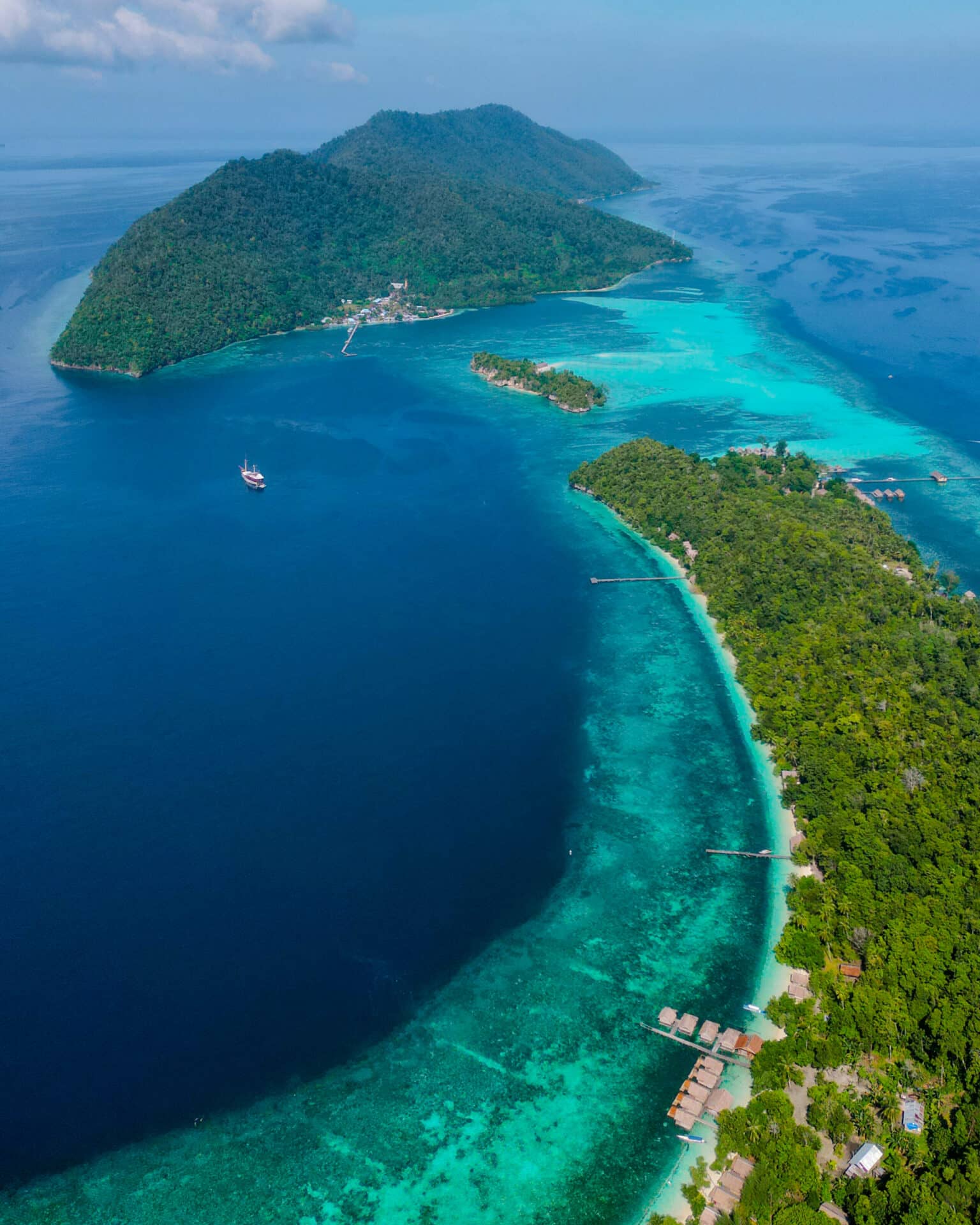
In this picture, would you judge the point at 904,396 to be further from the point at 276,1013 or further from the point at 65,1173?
the point at 65,1173

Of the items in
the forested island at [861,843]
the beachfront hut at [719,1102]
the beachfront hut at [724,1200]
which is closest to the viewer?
the beachfront hut at [724,1200]

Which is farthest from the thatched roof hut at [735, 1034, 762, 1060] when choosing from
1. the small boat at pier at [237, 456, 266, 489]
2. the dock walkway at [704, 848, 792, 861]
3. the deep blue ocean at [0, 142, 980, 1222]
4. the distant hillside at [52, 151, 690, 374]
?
the distant hillside at [52, 151, 690, 374]

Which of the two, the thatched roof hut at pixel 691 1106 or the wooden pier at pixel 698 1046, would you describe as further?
Answer: the wooden pier at pixel 698 1046

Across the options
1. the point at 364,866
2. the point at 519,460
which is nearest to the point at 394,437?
the point at 519,460

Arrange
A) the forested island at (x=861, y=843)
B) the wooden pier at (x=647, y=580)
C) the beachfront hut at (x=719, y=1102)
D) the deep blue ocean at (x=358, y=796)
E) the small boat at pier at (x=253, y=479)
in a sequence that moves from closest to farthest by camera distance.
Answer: the forested island at (x=861, y=843)
the beachfront hut at (x=719, y=1102)
the deep blue ocean at (x=358, y=796)
the wooden pier at (x=647, y=580)
the small boat at pier at (x=253, y=479)

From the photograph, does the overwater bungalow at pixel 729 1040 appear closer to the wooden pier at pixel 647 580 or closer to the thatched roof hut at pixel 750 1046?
the thatched roof hut at pixel 750 1046

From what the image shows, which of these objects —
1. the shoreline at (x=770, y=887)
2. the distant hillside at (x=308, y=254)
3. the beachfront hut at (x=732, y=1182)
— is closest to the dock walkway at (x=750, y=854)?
the shoreline at (x=770, y=887)

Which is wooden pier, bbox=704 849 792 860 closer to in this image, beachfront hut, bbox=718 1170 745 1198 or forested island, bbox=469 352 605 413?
beachfront hut, bbox=718 1170 745 1198
